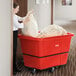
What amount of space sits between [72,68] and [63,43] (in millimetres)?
560

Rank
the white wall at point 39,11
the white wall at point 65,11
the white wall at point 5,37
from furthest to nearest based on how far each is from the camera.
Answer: the white wall at point 65,11, the white wall at point 39,11, the white wall at point 5,37

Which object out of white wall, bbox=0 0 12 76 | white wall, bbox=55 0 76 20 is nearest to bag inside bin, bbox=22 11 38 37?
white wall, bbox=0 0 12 76

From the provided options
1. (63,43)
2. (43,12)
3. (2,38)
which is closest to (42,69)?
(63,43)

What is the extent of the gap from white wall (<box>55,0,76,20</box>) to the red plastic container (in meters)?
8.77

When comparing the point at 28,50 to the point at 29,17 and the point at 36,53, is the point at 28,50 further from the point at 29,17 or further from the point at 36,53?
the point at 29,17

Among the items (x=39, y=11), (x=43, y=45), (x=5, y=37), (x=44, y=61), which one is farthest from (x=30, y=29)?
(x=39, y=11)

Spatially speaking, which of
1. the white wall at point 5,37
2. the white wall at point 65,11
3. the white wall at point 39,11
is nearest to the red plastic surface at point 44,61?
the white wall at point 5,37

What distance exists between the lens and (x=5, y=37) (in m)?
2.29

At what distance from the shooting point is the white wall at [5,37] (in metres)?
2.16

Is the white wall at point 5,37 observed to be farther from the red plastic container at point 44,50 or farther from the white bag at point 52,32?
the white bag at point 52,32

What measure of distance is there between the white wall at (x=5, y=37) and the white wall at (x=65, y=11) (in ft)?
32.2

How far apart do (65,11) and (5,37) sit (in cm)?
1000

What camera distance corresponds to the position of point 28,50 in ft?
10.4

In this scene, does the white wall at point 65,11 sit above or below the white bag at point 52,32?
above
